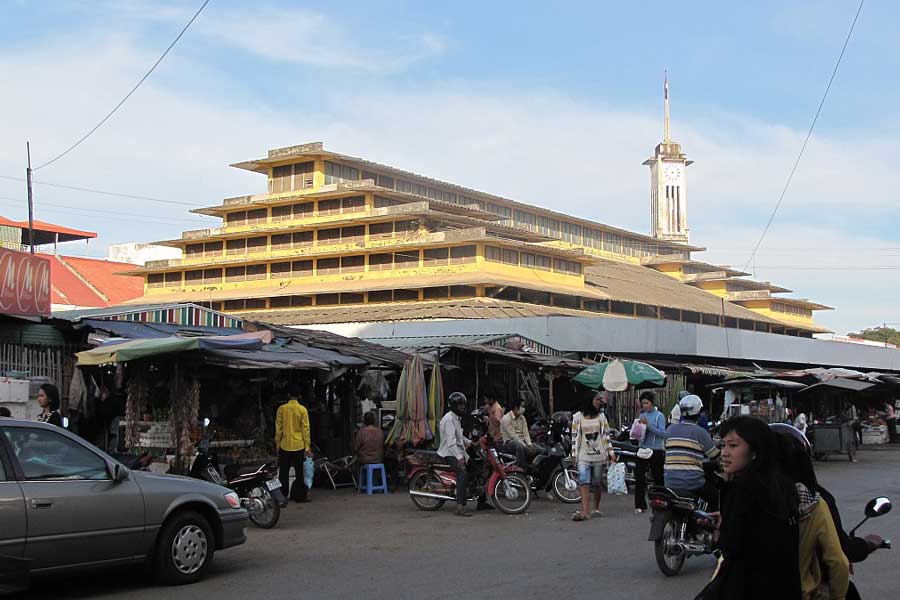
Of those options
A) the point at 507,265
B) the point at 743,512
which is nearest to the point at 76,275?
the point at 507,265

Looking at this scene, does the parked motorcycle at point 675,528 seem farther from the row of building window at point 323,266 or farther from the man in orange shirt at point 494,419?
the row of building window at point 323,266

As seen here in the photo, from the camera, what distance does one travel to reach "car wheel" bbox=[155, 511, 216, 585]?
8.31 metres

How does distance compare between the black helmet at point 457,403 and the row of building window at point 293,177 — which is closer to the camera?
the black helmet at point 457,403

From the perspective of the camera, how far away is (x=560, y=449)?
1501 cm

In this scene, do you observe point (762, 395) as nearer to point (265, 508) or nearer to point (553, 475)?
point (553, 475)

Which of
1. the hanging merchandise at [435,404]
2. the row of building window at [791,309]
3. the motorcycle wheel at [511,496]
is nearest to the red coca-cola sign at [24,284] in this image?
the hanging merchandise at [435,404]

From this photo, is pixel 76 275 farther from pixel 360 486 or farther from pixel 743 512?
pixel 743 512

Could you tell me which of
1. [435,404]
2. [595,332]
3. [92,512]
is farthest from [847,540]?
[595,332]

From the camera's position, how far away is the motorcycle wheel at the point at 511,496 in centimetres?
1350

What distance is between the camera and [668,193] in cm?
10494

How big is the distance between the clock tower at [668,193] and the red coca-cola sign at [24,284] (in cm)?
9119

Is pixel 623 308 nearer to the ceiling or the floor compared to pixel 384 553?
nearer to the ceiling

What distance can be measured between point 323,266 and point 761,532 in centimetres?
5353

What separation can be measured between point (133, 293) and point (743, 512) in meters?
64.6
